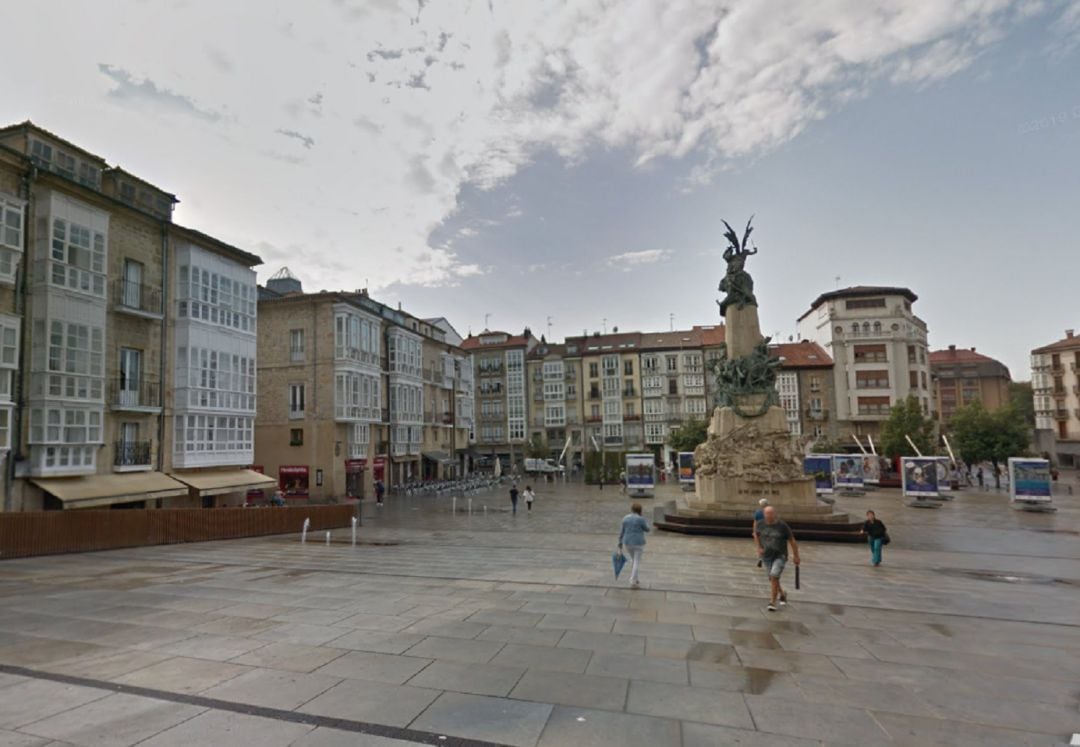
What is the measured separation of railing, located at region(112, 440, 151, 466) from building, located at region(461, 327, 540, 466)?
51.6 meters

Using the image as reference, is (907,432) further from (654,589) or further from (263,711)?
(263,711)

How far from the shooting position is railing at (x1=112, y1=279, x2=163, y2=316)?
22.3 metres

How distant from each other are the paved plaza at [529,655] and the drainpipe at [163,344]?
40.2 feet

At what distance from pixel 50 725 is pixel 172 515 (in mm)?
15553

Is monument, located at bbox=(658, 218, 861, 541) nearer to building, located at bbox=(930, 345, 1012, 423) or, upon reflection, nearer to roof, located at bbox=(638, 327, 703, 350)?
roof, located at bbox=(638, 327, 703, 350)

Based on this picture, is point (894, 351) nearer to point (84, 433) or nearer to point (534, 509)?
point (534, 509)

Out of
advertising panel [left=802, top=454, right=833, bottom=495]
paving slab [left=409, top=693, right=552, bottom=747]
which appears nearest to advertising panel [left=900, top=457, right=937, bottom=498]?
advertising panel [left=802, top=454, right=833, bottom=495]

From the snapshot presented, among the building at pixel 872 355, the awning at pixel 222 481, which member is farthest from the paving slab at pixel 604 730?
the building at pixel 872 355

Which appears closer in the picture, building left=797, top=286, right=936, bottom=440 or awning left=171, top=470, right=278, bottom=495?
awning left=171, top=470, right=278, bottom=495

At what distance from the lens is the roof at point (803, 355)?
65125 millimetres

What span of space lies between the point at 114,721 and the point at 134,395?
2230 centimetres

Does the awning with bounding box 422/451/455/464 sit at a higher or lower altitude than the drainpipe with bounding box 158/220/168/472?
lower

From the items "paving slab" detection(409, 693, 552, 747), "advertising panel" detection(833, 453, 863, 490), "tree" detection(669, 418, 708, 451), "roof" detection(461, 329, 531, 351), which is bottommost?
"advertising panel" detection(833, 453, 863, 490)

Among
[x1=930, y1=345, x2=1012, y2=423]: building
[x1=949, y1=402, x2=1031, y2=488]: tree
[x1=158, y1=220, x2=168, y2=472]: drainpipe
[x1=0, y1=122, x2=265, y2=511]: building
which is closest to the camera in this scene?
[x1=0, y1=122, x2=265, y2=511]: building
